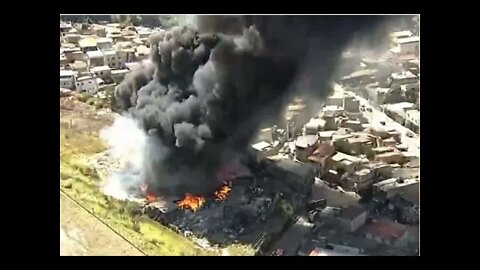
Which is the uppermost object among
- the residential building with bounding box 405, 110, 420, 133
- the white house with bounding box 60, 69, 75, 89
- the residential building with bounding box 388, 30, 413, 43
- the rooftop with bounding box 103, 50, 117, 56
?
the residential building with bounding box 388, 30, 413, 43

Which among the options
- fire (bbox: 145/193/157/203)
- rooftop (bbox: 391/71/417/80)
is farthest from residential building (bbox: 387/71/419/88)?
fire (bbox: 145/193/157/203)

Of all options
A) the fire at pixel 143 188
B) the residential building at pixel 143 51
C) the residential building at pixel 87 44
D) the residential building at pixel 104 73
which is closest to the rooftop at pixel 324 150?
the fire at pixel 143 188

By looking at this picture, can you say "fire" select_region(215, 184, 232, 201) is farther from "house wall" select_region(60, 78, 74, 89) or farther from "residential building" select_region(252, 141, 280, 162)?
"house wall" select_region(60, 78, 74, 89)

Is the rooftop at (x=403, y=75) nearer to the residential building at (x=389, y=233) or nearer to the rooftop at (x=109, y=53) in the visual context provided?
the residential building at (x=389, y=233)

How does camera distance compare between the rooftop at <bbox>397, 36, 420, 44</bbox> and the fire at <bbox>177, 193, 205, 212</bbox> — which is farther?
the fire at <bbox>177, 193, 205, 212</bbox>

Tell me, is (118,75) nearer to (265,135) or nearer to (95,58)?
(95,58)

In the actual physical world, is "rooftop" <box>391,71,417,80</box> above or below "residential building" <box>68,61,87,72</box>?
below
